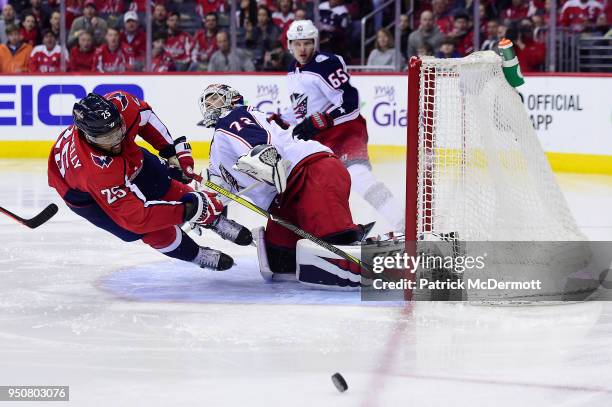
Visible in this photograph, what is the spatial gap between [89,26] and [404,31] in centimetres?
247

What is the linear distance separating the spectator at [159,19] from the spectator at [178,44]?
48 mm

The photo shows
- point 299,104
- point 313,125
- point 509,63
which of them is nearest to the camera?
point 509,63

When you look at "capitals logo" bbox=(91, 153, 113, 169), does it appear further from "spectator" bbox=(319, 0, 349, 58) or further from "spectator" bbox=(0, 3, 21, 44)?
"spectator" bbox=(0, 3, 21, 44)

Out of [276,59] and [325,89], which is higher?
[276,59]

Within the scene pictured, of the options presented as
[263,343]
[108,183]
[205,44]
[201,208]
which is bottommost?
[263,343]

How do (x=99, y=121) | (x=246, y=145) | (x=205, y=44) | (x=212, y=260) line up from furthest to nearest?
(x=205, y=44), (x=212, y=260), (x=246, y=145), (x=99, y=121)

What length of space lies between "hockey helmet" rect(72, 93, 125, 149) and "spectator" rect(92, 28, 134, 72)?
16.4ft

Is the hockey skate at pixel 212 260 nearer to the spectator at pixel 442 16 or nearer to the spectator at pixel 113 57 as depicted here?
the spectator at pixel 442 16

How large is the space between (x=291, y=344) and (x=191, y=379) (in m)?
0.47

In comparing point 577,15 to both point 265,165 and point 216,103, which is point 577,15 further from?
point 265,165

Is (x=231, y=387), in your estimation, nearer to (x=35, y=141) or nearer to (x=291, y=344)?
(x=291, y=344)

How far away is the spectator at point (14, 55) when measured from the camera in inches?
355

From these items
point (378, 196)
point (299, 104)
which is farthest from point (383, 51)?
point (378, 196)

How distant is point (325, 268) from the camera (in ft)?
14.0
